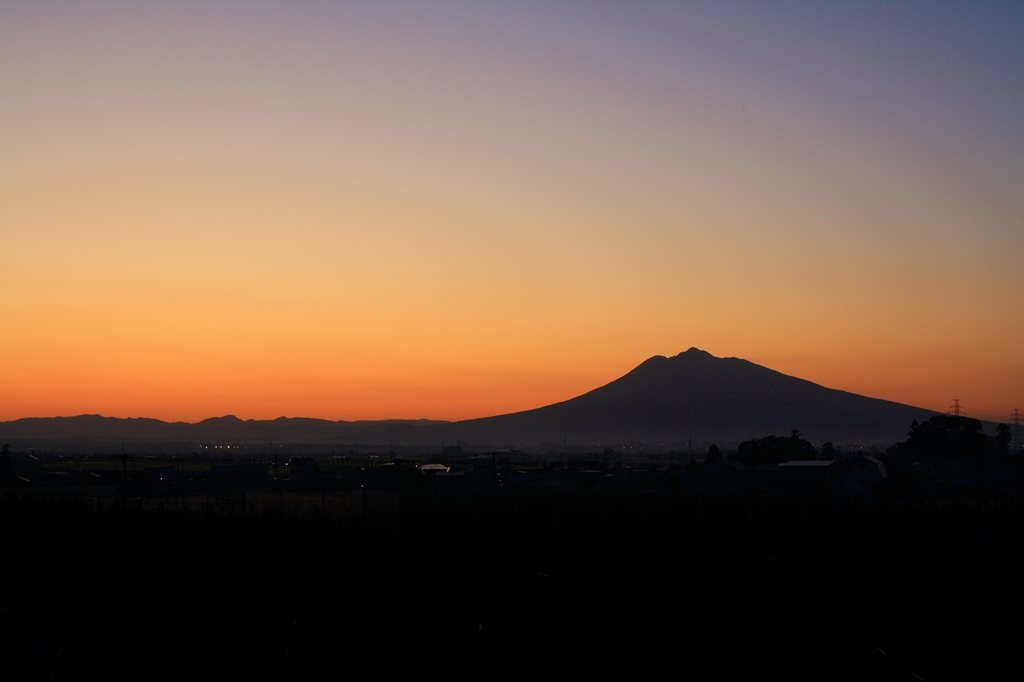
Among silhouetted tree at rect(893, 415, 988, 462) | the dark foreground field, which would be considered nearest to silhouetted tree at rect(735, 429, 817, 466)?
silhouetted tree at rect(893, 415, 988, 462)

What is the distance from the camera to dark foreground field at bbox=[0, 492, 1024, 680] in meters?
10.9

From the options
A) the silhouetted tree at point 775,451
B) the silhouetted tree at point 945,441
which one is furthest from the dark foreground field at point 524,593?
the silhouetted tree at point 945,441

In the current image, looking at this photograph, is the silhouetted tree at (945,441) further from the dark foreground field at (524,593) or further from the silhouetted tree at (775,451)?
the dark foreground field at (524,593)

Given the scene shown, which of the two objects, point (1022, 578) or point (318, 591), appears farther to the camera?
point (1022, 578)

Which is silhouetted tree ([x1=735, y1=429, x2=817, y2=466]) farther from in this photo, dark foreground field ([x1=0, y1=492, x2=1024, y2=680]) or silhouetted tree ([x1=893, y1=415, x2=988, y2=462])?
dark foreground field ([x1=0, y1=492, x2=1024, y2=680])

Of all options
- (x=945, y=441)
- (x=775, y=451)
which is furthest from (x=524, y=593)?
(x=945, y=441)

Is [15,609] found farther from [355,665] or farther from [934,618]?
[934,618]

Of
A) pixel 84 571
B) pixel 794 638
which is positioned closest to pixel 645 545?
pixel 794 638

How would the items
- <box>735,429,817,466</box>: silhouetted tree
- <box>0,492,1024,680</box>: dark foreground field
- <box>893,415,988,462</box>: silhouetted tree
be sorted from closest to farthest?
1. <box>0,492,1024,680</box>: dark foreground field
2. <box>735,429,817,466</box>: silhouetted tree
3. <box>893,415,988,462</box>: silhouetted tree

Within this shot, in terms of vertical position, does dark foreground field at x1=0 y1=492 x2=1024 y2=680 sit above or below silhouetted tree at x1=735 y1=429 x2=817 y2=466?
below

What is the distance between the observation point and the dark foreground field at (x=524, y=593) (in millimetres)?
10859

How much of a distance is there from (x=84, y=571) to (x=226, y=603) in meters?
3.21

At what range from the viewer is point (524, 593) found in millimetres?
15031

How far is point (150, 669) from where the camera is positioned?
35.4 feet
